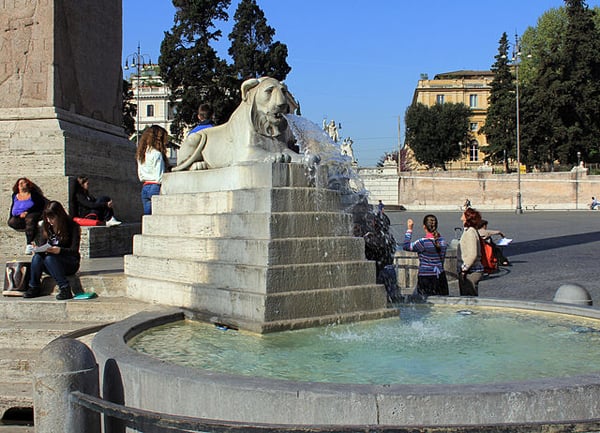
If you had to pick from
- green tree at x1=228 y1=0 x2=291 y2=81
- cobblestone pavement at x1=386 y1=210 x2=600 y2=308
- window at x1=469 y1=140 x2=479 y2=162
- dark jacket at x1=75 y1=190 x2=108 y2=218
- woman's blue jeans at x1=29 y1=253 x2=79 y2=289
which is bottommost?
cobblestone pavement at x1=386 y1=210 x2=600 y2=308

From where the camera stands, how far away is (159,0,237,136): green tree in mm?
43125

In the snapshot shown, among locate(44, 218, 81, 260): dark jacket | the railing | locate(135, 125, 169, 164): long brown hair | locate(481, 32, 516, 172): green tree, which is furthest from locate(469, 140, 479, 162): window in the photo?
the railing

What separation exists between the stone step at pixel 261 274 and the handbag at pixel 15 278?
1.14 meters

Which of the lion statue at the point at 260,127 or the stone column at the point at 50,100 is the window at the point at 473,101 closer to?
the stone column at the point at 50,100

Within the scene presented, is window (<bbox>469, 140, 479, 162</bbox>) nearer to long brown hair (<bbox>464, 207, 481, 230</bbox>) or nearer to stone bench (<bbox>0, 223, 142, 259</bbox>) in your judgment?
long brown hair (<bbox>464, 207, 481, 230</bbox>)

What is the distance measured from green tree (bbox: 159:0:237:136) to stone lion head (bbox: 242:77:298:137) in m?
36.5

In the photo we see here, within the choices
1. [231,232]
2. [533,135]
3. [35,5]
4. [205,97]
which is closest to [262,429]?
[231,232]

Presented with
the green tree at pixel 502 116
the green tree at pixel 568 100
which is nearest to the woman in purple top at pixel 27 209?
A: the green tree at pixel 568 100

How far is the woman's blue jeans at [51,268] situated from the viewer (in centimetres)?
664

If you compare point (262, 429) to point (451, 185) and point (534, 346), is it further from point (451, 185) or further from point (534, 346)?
point (451, 185)

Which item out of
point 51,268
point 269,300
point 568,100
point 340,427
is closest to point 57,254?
point 51,268

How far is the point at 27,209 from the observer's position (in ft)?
29.1

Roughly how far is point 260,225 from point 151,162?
4236 millimetres

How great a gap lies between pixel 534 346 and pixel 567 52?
60.5 meters
